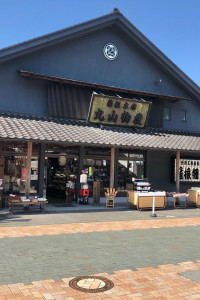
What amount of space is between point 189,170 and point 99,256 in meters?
14.5

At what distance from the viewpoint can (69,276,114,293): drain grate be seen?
548 cm

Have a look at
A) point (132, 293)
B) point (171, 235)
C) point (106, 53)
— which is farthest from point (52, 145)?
point (132, 293)

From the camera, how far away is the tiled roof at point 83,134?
1384 centimetres

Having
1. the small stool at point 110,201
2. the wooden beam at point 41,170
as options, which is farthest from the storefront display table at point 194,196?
the wooden beam at point 41,170

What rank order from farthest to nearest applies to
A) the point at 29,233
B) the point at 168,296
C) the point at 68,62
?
the point at 68,62 → the point at 29,233 → the point at 168,296

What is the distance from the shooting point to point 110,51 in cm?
1878

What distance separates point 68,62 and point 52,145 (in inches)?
191

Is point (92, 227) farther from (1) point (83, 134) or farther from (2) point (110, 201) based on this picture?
(1) point (83, 134)

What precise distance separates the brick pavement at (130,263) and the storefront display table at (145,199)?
10.0 feet

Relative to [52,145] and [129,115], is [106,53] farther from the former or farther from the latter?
[52,145]

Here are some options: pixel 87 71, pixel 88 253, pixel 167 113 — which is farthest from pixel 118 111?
pixel 88 253

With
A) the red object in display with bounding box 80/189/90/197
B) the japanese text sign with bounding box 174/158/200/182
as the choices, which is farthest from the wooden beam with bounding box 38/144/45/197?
the japanese text sign with bounding box 174/158/200/182

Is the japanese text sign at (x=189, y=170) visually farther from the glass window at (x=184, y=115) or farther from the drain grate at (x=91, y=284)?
the drain grate at (x=91, y=284)

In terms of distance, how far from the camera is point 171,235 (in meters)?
10.0
